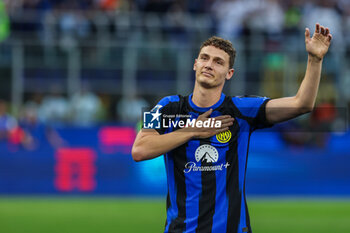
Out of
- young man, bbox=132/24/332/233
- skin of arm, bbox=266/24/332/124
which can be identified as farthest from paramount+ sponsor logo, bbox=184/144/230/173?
skin of arm, bbox=266/24/332/124

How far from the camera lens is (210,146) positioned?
480 centimetres

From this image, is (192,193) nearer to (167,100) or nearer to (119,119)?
(167,100)

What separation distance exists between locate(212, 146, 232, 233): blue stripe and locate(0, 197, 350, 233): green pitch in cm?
620

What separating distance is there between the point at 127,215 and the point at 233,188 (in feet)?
27.2

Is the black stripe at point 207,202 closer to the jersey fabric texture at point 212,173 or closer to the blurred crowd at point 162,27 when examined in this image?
the jersey fabric texture at point 212,173

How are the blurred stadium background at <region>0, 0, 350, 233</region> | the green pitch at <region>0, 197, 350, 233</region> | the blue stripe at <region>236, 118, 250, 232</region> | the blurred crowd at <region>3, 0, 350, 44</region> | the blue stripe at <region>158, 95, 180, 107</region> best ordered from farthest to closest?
the blurred crowd at <region>3, 0, 350, 44</region> < the blurred stadium background at <region>0, 0, 350, 233</region> < the green pitch at <region>0, 197, 350, 233</region> < the blue stripe at <region>158, 95, 180, 107</region> < the blue stripe at <region>236, 118, 250, 232</region>

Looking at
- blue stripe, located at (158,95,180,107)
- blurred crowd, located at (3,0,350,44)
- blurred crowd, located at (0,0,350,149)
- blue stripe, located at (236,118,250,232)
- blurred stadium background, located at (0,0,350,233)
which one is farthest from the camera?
blurred crowd, located at (3,0,350,44)

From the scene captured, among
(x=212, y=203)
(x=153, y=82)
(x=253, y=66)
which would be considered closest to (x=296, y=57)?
(x=253, y=66)

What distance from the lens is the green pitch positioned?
1127 cm

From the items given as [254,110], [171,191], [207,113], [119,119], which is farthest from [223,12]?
[171,191]

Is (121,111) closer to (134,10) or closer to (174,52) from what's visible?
(174,52)

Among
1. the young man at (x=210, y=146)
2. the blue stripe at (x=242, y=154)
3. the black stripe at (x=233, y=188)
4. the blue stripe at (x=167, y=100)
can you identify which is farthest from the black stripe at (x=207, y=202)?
the blue stripe at (x=167, y=100)

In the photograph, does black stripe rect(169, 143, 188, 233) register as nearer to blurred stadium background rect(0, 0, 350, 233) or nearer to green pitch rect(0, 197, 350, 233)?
green pitch rect(0, 197, 350, 233)

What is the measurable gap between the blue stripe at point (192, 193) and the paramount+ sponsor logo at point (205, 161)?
0.03 meters
